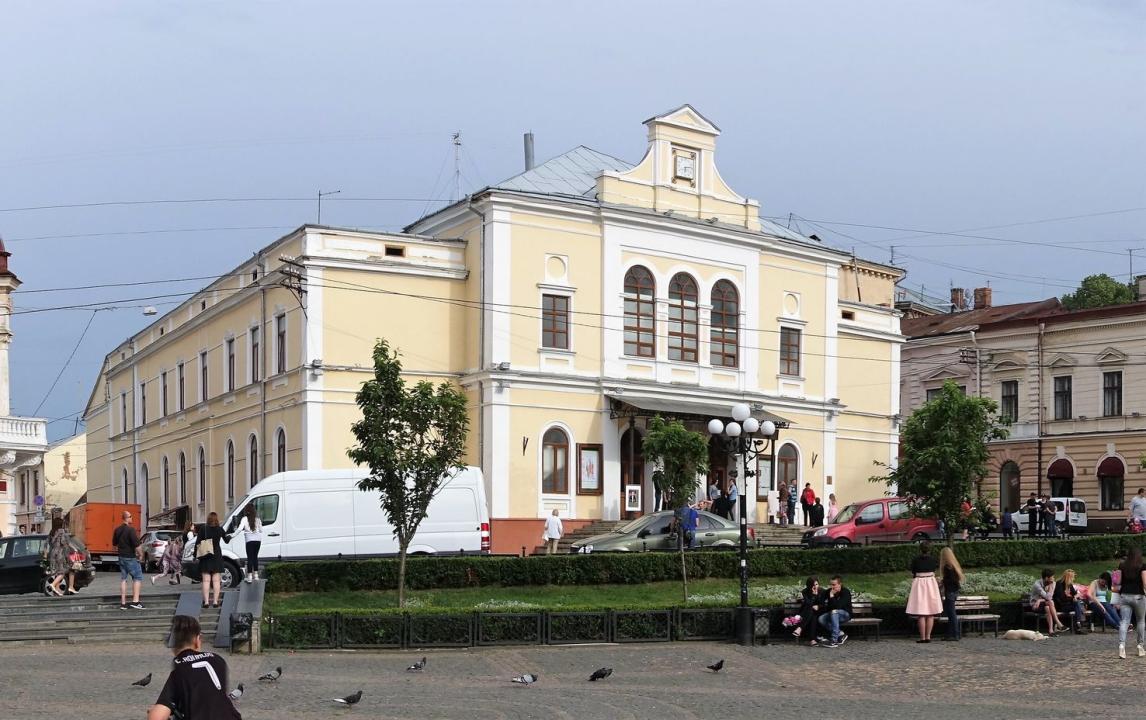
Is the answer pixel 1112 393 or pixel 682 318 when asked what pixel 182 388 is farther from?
pixel 1112 393

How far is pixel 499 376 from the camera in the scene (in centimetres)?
4225

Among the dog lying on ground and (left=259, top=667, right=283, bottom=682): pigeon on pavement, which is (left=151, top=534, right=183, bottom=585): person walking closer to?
(left=259, top=667, right=283, bottom=682): pigeon on pavement

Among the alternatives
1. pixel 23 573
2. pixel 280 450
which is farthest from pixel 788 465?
pixel 23 573

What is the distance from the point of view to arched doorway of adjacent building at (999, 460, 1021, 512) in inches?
2488

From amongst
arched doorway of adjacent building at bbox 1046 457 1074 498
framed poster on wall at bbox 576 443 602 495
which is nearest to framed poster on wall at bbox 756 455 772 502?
framed poster on wall at bbox 576 443 602 495

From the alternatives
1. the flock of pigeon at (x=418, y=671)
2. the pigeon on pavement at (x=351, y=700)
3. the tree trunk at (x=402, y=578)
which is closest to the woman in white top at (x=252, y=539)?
the tree trunk at (x=402, y=578)

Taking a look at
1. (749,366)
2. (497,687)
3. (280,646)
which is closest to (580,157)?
(749,366)

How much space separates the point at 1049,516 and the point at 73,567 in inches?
1115

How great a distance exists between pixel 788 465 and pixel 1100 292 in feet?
96.9

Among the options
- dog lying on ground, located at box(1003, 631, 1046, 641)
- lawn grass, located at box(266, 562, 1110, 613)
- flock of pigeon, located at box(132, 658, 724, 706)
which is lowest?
dog lying on ground, located at box(1003, 631, 1046, 641)

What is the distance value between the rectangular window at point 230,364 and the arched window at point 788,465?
712 inches

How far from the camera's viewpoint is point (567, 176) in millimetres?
46594

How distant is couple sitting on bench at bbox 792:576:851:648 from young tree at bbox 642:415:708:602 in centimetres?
1364

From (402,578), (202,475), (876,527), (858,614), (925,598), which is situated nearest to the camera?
(925,598)
